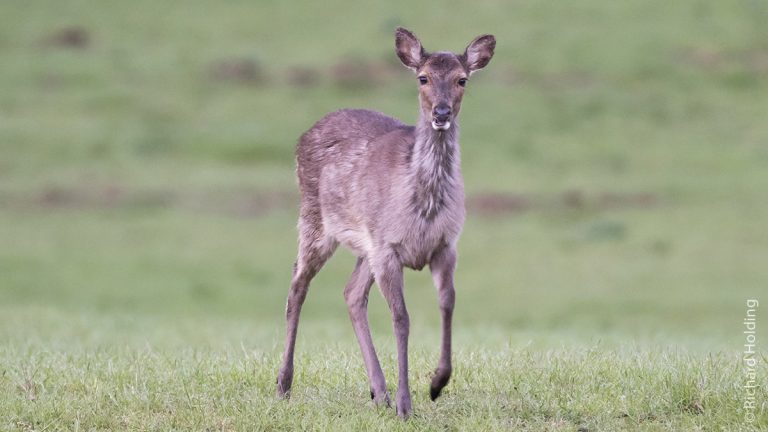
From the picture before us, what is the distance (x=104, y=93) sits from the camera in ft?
114

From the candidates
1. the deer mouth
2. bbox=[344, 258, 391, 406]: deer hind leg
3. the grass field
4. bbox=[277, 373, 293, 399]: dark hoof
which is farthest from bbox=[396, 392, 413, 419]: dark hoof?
the deer mouth

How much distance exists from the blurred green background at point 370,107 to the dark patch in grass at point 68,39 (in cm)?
8

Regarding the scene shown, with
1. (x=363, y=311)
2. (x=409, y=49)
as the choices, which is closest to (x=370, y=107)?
(x=363, y=311)

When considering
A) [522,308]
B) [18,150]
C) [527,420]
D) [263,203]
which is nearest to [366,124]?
[527,420]

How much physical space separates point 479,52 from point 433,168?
0.95 meters

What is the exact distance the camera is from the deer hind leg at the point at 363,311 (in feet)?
27.7

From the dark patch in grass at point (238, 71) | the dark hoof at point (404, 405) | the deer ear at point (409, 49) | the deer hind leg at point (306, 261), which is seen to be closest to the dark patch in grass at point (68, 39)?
the dark patch in grass at point (238, 71)

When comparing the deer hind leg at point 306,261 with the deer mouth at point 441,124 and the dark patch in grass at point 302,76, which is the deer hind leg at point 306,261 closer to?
the deer mouth at point 441,124

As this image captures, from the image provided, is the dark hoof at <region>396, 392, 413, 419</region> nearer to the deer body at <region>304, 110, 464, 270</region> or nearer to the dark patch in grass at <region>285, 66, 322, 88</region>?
the deer body at <region>304, 110, 464, 270</region>

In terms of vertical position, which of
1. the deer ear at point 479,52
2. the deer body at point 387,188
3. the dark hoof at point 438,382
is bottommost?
the dark hoof at point 438,382

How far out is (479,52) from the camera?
27.9 ft

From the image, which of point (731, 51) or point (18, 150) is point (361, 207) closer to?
point (18, 150)

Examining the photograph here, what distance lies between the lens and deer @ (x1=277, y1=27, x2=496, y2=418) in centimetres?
796

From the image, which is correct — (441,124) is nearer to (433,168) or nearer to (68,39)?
(433,168)
